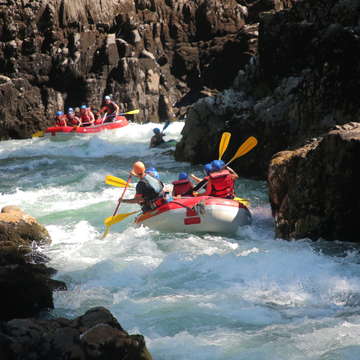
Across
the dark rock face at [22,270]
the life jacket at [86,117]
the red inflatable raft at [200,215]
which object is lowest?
the life jacket at [86,117]

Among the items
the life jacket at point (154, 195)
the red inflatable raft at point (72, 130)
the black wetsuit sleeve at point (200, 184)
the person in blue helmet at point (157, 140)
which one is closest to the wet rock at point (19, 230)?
the life jacket at point (154, 195)

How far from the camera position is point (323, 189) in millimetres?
7059

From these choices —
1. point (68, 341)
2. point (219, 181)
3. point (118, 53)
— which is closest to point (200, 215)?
point (219, 181)

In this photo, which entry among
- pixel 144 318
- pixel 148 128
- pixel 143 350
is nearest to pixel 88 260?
pixel 144 318

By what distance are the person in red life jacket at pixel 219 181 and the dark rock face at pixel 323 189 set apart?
1.02 metres

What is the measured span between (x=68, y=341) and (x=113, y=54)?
64.4 ft

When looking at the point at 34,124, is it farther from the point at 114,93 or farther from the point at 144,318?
the point at 144,318

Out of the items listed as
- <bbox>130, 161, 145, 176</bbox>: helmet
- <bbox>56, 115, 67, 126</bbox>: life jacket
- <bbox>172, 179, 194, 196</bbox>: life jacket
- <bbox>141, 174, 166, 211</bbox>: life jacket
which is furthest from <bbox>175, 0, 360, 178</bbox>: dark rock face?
<bbox>56, 115, 67, 126</bbox>: life jacket

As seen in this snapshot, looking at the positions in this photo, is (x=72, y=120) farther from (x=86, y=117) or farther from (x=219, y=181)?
(x=219, y=181)

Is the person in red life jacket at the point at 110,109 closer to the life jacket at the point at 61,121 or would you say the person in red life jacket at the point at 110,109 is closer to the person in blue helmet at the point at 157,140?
the life jacket at the point at 61,121

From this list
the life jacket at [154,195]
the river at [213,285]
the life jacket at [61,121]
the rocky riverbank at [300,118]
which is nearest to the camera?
the river at [213,285]

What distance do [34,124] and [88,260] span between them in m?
14.4

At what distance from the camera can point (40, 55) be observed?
2122 cm

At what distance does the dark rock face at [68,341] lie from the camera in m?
3.47
